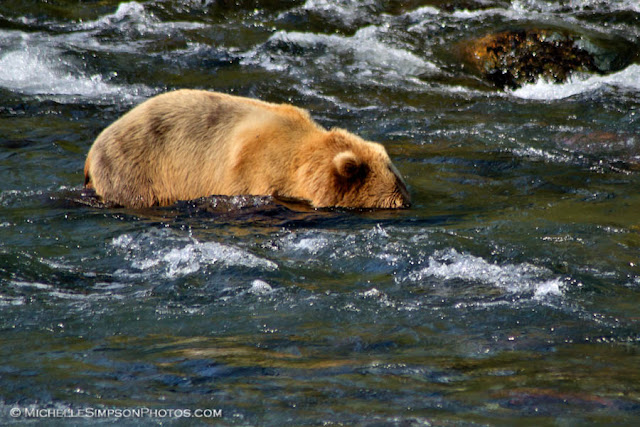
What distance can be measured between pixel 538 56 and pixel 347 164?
680cm

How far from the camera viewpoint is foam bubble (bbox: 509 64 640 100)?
38.8 ft

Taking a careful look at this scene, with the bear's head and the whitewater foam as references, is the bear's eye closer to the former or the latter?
the bear's head

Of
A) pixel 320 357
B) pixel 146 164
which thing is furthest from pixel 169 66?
pixel 320 357

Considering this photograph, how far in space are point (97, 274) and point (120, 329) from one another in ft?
3.82

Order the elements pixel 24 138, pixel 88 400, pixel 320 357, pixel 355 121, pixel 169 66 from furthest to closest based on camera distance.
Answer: pixel 169 66 < pixel 355 121 < pixel 24 138 < pixel 320 357 < pixel 88 400

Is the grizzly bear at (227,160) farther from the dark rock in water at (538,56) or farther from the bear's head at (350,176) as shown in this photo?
the dark rock in water at (538,56)

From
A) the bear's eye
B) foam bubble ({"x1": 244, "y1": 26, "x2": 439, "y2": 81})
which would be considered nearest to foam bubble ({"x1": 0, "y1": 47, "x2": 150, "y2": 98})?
foam bubble ({"x1": 244, "y1": 26, "x2": 439, "y2": 81})

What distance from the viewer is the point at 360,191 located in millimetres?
7379

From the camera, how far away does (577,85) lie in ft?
39.8

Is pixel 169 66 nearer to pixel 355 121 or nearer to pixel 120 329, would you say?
pixel 355 121

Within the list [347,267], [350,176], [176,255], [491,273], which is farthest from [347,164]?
[491,273]

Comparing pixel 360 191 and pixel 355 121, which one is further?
pixel 355 121

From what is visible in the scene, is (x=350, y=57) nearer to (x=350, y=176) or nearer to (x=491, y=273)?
(x=350, y=176)

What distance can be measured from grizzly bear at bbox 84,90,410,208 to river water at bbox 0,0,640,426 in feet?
0.61
